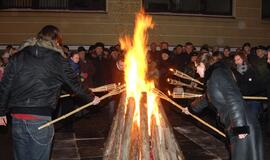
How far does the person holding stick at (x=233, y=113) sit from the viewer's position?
5.51 m

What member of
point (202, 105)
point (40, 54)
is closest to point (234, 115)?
point (202, 105)

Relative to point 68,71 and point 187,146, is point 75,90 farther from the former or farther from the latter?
point 187,146

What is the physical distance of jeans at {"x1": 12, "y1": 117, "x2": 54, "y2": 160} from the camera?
5.36 meters

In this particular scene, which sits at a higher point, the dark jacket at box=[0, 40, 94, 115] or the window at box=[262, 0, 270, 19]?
the window at box=[262, 0, 270, 19]

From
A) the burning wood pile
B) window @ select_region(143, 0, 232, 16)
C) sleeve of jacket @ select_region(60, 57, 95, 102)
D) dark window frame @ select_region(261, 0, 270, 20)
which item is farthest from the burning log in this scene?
dark window frame @ select_region(261, 0, 270, 20)

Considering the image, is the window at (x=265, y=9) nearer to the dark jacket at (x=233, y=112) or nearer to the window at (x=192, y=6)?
the window at (x=192, y=6)

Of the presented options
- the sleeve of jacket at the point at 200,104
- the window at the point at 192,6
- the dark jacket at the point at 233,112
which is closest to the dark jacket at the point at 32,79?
the dark jacket at the point at 233,112

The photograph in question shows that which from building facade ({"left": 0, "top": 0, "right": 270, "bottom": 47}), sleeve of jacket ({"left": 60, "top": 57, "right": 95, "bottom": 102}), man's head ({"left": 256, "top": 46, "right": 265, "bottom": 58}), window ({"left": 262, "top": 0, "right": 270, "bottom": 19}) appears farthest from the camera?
window ({"left": 262, "top": 0, "right": 270, "bottom": 19})

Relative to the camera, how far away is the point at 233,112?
18.1 ft

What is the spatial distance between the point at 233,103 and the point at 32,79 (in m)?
2.43

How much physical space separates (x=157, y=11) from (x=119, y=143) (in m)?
10.6

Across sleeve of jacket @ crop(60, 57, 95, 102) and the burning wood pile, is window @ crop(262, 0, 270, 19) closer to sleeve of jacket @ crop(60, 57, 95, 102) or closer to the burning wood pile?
the burning wood pile

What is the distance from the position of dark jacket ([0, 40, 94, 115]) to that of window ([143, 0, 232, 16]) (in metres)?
11.3

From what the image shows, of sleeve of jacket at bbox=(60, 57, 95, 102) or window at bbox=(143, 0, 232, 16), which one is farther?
window at bbox=(143, 0, 232, 16)
